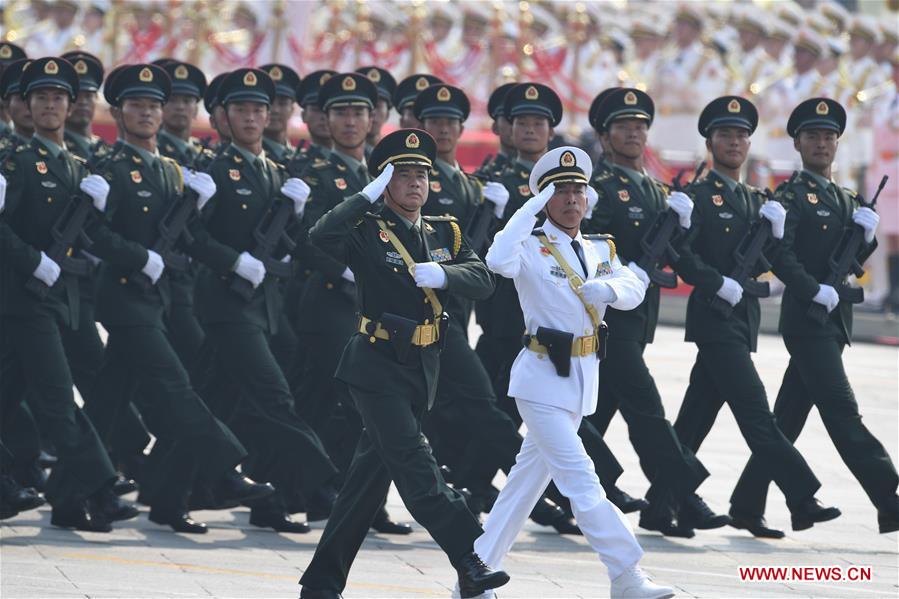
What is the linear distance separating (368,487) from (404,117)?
420 centimetres

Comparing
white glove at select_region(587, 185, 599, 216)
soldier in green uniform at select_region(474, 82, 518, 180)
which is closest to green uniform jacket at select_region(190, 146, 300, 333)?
soldier in green uniform at select_region(474, 82, 518, 180)

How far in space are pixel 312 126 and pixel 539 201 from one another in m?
3.55

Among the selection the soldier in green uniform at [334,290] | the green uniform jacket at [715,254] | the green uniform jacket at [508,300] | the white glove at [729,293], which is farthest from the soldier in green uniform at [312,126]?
the white glove at [729,293]

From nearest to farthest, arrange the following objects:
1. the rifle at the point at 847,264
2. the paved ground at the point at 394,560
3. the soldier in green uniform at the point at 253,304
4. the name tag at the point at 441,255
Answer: the name tag at the point at 441,255
the paved ground at the point at 394,560
the soldier in green uniform at the point at 253,304
the rifle at the point at 847,264

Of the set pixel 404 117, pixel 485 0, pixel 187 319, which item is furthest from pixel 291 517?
pixel 485 0

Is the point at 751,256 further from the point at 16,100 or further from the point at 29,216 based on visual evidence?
the point at 16,100

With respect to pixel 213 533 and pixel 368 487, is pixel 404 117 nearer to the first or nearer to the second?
pixel 213 533

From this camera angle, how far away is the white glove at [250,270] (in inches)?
390

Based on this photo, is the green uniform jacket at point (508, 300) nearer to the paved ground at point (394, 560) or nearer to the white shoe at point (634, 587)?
the paved ground at point (394, 560)

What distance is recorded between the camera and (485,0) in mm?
24859

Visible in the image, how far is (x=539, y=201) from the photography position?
8.10m

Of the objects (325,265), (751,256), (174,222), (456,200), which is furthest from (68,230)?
(751,256)

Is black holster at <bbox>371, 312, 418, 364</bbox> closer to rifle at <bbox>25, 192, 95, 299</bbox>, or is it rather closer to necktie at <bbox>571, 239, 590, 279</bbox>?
necktie at <bbox>571, 239, 590, 279</bbox>

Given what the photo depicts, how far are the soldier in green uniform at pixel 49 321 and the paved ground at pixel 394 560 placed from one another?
18 centimetres
